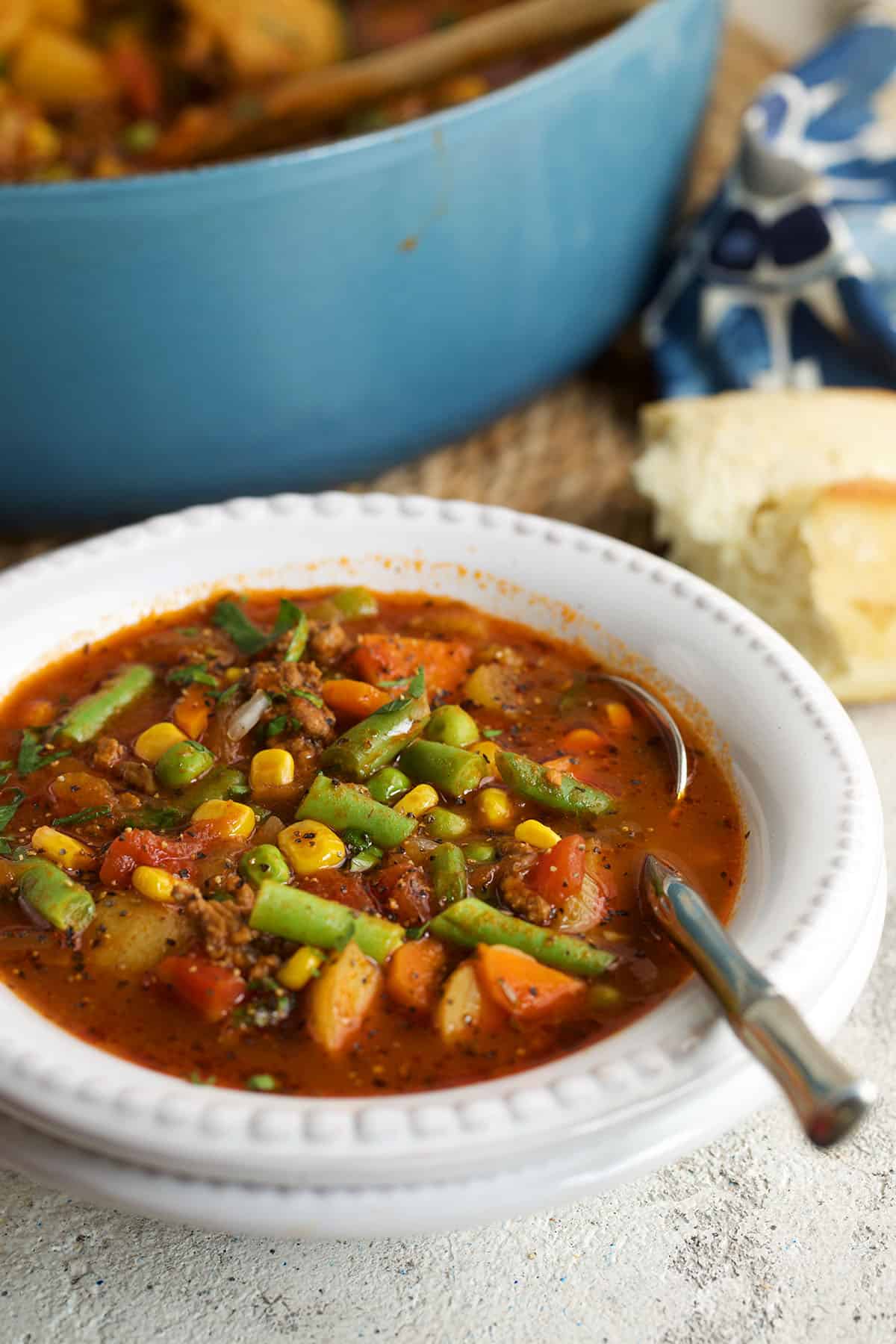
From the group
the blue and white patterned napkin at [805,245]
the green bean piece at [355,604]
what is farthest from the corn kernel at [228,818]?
the blue and white patterned napkin at [805,245]

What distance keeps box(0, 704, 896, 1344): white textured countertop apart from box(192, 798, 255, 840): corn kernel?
68 cm

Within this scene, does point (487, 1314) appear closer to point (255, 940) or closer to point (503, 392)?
point (255, 940)

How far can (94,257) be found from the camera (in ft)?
11.7

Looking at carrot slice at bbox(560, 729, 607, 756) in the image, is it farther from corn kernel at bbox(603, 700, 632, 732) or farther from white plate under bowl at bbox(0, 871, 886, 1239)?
white plate under bowl at bbox(0, 871, 886, 1239)

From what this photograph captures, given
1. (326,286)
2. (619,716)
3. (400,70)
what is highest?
(400,70)

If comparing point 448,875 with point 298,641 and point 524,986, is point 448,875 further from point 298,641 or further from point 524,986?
point 298,641

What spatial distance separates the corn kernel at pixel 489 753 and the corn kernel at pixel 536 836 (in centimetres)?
21

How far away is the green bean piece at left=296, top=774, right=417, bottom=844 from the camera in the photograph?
102 inches

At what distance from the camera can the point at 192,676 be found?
3029 millimetres

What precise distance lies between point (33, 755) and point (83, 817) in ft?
0.90

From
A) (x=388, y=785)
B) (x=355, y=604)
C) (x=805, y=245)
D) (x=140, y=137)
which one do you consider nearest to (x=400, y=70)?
(x=140, y=137)

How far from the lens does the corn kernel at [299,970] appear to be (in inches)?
90.4

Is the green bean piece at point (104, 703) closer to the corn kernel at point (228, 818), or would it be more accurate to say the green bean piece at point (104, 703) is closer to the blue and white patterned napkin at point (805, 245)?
the corn kernel at point (228, 818)

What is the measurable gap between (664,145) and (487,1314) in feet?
11.8
